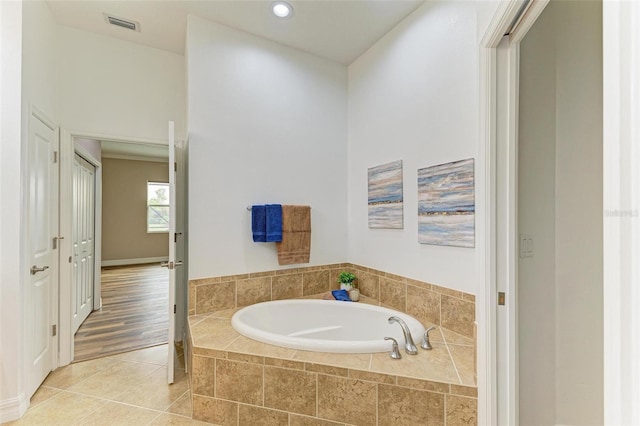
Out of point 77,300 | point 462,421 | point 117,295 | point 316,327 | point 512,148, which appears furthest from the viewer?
point 117,295

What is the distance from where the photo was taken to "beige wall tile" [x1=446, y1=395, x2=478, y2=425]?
1364 mm

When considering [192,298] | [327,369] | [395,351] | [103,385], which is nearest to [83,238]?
[103,385]

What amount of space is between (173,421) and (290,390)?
831 mm

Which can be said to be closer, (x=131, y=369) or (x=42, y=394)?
(x=42, y=394)

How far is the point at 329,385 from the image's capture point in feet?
5.12

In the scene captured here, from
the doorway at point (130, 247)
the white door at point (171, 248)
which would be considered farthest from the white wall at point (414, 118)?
the doorway at point (130, 247)

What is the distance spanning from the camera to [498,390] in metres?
1.28

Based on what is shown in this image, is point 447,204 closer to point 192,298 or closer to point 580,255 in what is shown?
point 580,255

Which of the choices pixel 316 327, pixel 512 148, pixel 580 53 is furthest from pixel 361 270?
pixel 580 53

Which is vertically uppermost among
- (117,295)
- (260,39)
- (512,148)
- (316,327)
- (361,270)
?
(260,39)

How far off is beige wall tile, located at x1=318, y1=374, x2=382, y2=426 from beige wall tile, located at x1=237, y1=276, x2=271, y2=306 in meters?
1.19
